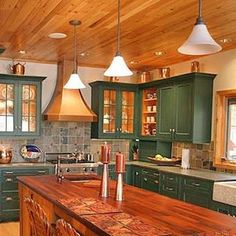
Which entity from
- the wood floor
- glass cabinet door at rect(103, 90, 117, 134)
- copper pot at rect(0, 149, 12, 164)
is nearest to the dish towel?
glass cabinet door at rect(103, 90, 117, 134)

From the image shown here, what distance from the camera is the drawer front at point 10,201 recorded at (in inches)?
245

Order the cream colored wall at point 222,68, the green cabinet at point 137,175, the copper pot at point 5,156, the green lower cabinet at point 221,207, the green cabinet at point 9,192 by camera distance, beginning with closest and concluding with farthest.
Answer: the green lower cabinet at point 221,207 → the cream colored wall at point 222,68 → the green cabinet at point 9,192 → the copper pot at point 5,156 → the green cabinet at point 137,175

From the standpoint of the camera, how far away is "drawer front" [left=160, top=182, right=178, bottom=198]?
18.8 feet

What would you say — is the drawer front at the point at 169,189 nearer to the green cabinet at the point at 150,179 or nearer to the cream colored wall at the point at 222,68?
the green cabinet at the point at 150,179

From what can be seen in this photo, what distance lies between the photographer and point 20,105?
21.8 feet

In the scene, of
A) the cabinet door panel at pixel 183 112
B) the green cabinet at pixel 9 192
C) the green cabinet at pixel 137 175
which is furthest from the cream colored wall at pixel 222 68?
the green cabinet at pixel 9 192

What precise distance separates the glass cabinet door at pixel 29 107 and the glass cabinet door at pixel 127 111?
171 centimetres

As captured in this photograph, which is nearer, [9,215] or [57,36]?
[57,36]

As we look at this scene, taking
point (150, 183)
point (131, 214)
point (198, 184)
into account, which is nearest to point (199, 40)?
point (131, 214)

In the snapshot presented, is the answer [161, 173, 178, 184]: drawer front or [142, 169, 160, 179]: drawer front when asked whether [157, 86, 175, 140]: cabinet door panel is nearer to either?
[142, 169, 160, 179]: drawer front

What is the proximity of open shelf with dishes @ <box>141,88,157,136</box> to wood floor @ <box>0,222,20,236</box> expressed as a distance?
9.55 feet

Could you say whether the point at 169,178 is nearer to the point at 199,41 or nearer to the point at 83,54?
the point at 83,54

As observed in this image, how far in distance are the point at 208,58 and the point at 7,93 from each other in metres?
3.44

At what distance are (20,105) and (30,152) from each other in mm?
875
